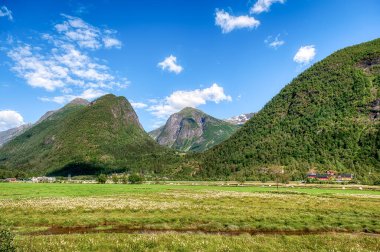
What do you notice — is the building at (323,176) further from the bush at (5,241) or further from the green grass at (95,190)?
the bush at (5,241)

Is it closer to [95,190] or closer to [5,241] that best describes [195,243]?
[5,241]

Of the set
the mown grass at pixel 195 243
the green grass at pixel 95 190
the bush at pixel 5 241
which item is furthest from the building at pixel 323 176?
the bush at pixel 5 241

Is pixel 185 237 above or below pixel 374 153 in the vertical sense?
below

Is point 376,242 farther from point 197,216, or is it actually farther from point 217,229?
point 197,216

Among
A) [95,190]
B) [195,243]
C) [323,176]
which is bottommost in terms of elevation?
[95,190]

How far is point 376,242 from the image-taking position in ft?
83.0

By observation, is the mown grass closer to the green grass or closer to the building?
the green grass

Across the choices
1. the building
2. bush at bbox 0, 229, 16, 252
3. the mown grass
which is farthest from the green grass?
the building

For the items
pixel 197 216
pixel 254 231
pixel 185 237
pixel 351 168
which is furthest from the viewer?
pixel 351 168

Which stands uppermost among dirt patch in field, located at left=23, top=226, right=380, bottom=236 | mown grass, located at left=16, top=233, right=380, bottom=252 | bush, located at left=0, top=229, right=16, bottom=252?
bush, located at left=0, top=229, right=16, bottom=252

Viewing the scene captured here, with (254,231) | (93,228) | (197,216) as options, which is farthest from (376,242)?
(93,228)

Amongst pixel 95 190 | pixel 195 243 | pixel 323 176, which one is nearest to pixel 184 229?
pixel 195 243

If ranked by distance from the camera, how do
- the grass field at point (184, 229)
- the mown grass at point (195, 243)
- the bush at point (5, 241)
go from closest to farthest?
the bush at point (5, 241)
the mown grass at point (195, 243)
the grass field at point (184, 229)

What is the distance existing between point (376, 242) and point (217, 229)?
15.9 meters
